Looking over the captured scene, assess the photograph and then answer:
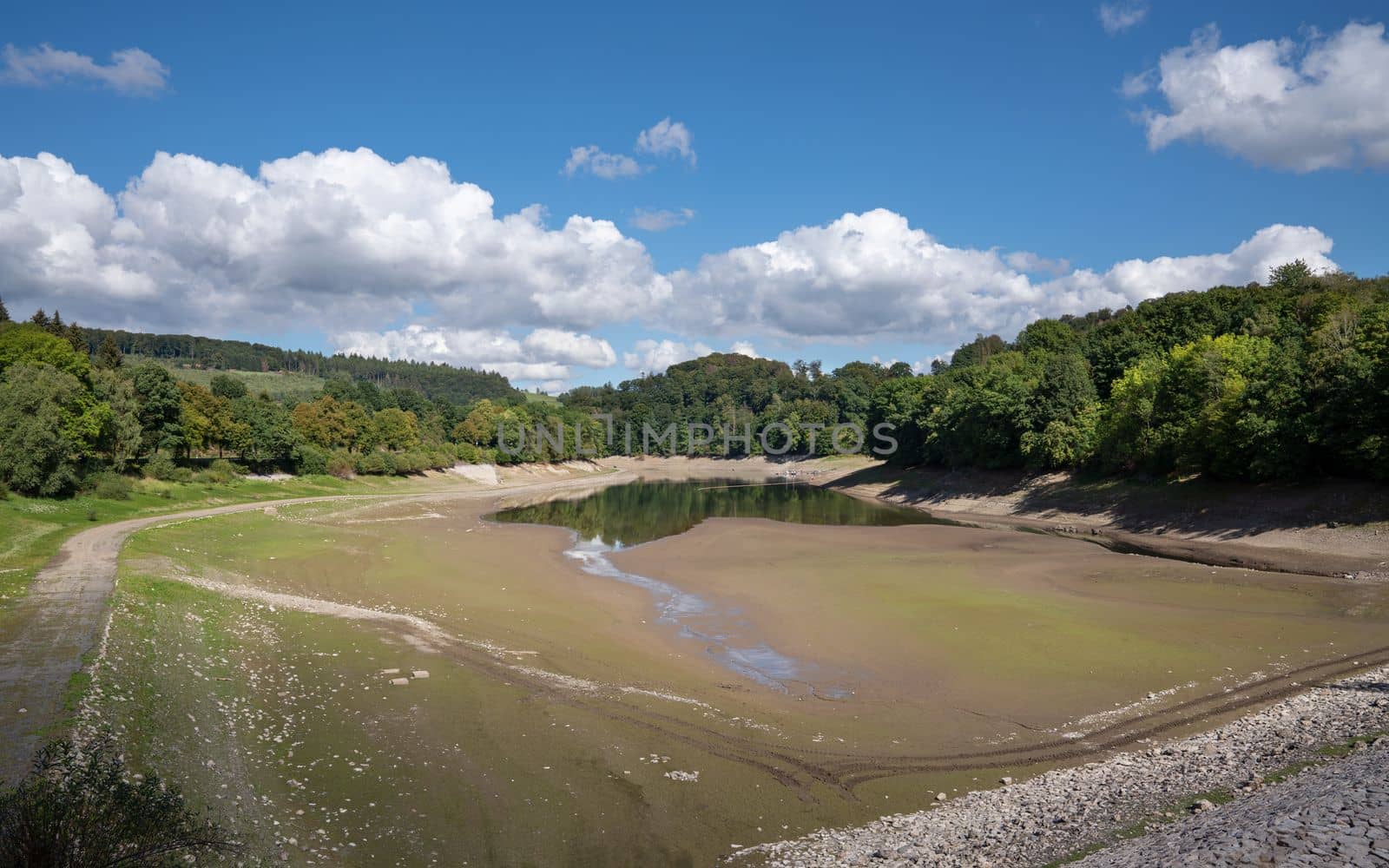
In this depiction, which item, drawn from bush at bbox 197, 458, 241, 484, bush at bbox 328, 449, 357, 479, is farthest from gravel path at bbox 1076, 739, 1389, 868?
bush at bbox 328, 449, 357, 479

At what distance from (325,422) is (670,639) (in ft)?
278

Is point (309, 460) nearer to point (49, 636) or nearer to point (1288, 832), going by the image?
point (49, 636)

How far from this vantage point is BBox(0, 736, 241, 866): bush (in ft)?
21.9

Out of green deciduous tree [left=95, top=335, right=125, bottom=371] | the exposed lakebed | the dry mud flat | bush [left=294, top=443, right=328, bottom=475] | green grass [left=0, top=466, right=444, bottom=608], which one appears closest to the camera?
the dry mud flat

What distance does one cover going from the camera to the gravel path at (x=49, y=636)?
486 inches

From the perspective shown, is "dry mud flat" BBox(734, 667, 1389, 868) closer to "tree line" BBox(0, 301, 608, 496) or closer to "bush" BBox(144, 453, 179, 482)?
"tree line" BBox(0, 301, 608, 496)

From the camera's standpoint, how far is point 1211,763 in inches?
493

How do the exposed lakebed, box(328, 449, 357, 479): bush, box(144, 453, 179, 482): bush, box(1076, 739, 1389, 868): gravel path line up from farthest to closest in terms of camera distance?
box(328, 449, 357, 479): bush, box(144, 453, 179, 482): bush, the exposed lakebed, box(1076, 739, 1389, 868): gravel path

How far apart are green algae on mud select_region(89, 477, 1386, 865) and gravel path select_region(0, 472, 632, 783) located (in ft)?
2.58

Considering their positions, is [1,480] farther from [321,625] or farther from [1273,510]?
[1273,510]

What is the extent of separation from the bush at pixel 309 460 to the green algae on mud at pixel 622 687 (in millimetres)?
50377

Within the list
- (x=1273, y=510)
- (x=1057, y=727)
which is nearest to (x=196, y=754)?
(x=1057, y=727)

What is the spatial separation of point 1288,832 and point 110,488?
57764 mm

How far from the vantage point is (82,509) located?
41156 mm
